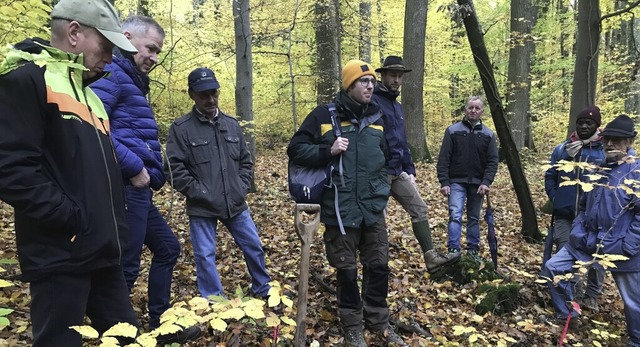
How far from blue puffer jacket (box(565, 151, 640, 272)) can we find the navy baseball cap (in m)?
3.63

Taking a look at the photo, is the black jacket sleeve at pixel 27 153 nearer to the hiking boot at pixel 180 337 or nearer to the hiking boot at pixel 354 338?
the hiking boot at pixel 180 337

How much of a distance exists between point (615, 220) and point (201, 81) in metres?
3.94

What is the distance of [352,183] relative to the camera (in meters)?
3.54

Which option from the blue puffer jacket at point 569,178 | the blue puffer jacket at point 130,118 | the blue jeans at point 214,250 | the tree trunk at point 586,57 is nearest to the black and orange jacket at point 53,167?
the blue puffer jacket at point 130,118

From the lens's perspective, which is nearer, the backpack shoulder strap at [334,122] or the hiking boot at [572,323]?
the backpack shoulder strap at [334,122]

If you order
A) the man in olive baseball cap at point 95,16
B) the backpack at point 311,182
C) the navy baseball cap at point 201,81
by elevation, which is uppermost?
the man in olive baseball cap at point 95,16

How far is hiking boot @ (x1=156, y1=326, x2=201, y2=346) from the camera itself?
313cm

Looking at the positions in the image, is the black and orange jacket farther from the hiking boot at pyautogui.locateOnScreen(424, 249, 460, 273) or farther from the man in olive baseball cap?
the hiking boot at pyautogui.locateOnScreen(424, 249, 460, 273)

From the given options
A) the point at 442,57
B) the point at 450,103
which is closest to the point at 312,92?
the point at 442,57

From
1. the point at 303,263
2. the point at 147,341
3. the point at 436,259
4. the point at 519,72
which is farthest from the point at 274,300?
the point at 519,72

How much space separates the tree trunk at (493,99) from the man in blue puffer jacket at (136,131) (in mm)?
4289

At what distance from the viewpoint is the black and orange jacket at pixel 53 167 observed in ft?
5.78

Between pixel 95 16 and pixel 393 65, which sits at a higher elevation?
pixel 393 65

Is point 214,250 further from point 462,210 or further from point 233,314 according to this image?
point 462,210
